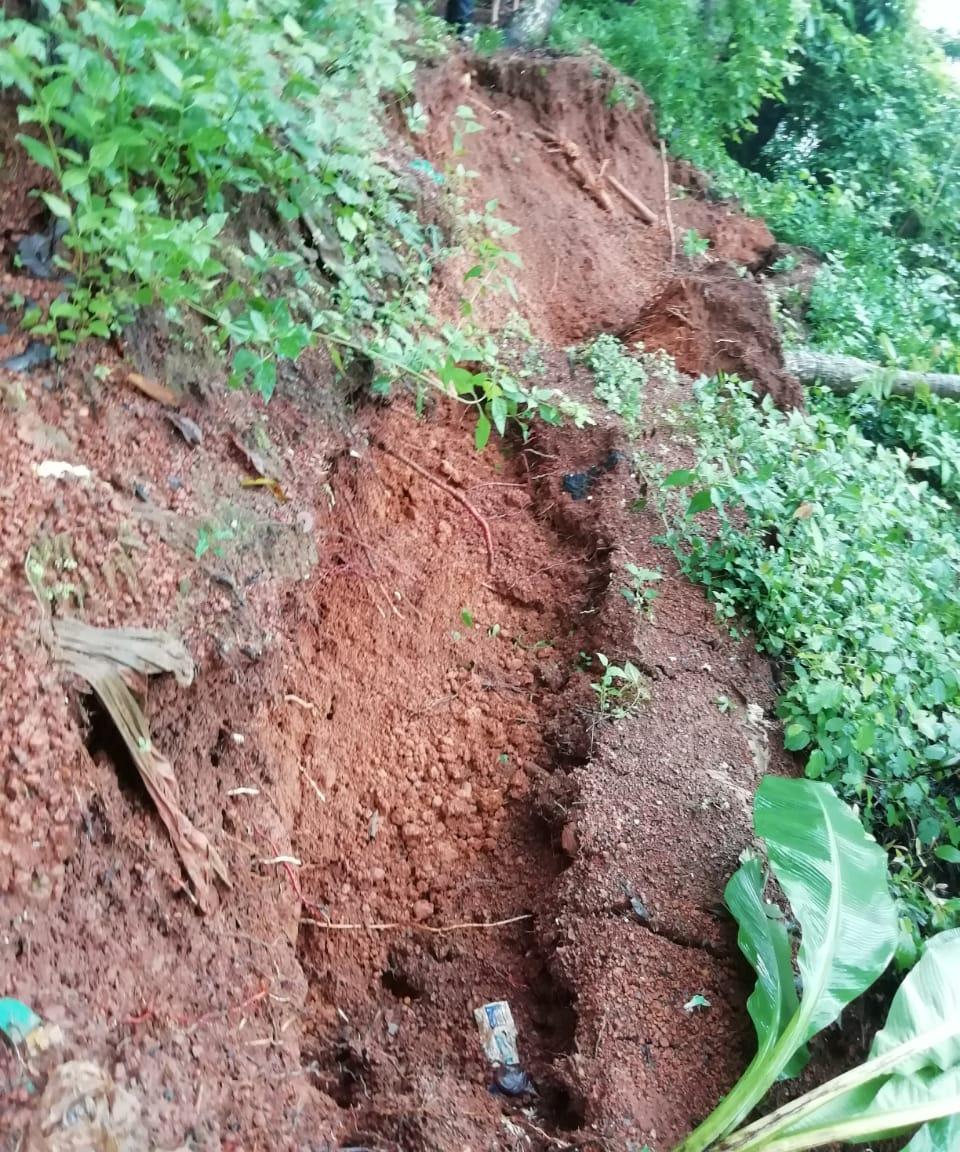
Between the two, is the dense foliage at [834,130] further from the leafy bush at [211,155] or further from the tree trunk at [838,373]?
the leafy bush at [211,155]

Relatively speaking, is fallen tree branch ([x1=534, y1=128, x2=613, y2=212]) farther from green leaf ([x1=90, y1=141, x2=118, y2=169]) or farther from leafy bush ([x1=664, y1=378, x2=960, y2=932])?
green leaf ([x1=90, y1=141, x2=118, y2=169])

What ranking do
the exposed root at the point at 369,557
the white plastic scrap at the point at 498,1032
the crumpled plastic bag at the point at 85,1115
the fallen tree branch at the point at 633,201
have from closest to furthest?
the crumpled plastic bag at the point at 85,1115, the white plastic scrap at the point at 498,1032, the exposed root at the point at 369,557, the fallen tree branch at the point at 633,201

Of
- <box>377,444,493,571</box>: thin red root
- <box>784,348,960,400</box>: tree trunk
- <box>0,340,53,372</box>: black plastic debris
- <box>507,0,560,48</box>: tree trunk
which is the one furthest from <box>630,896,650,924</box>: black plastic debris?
<box>507,0,560,48</box>: tree trunk

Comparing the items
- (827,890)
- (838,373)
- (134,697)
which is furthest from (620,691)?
(838,373)

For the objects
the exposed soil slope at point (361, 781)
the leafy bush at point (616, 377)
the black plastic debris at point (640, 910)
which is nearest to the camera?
the exposed soil slope at point (361, 781)

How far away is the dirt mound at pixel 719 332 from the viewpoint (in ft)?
13.8

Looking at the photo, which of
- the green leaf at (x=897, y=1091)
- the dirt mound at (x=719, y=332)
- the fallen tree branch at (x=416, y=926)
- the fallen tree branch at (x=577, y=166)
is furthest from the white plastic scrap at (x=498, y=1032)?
the fallen tree branch at (x=577, y=166)

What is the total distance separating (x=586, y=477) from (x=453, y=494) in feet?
1.88

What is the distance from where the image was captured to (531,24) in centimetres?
611

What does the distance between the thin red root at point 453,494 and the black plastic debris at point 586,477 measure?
1.32ft

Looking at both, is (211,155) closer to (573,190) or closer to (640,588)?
(640,588)

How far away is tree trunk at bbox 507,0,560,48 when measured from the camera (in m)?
6.02

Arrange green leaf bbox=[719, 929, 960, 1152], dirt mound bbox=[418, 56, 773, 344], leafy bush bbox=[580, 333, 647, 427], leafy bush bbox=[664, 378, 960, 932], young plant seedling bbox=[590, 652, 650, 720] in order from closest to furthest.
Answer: green leaf bbox=[719, 929, 960, 1152] → leafy bush bbox=[664, 378, 960, 932] → young plant seedling bbox=[590, 652, 650, 720] → leafy bush bbox=[580, 333, 647, 427] → dirt mound bbox=[418, 56, 773, 344]

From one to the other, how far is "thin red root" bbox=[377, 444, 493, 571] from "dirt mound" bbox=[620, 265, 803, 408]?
5.43ft
